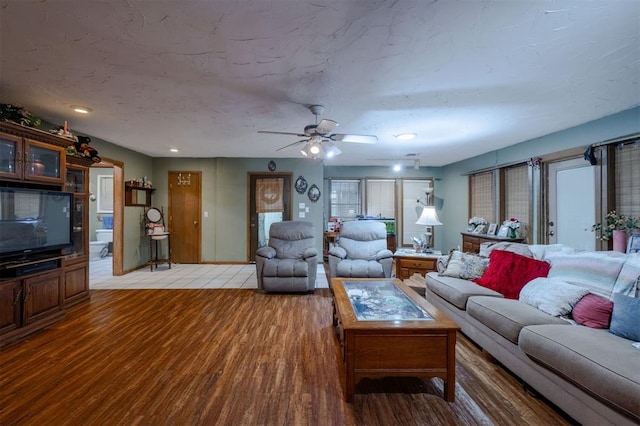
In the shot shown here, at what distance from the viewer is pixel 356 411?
1.66 metres

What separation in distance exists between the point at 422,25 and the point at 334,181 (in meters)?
5.39

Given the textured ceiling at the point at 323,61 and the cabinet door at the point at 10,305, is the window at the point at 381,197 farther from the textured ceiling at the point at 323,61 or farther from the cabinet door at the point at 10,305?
the cabinet door at the point at 10,305

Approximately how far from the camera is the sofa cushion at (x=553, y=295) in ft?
6.54

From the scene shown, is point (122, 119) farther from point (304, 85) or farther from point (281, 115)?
point (304, 85)

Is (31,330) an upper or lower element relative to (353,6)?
lower

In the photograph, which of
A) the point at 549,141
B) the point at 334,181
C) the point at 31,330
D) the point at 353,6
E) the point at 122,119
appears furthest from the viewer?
the point at 334,181

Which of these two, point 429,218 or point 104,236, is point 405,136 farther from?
point 104,236

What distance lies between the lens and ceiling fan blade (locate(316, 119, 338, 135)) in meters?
2.65

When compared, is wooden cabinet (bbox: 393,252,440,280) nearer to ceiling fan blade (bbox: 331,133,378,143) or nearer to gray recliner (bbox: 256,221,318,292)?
gray recliner (bbox: 256,221,318,292)

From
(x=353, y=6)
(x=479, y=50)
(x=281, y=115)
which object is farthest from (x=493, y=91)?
(x=281, y=115)

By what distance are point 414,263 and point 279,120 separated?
2.71 meters

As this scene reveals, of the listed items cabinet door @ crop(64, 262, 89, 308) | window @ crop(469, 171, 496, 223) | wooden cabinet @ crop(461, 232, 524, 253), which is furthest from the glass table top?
window @ crop(469, 171, 496, 223)

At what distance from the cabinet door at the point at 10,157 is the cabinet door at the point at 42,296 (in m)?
1.03

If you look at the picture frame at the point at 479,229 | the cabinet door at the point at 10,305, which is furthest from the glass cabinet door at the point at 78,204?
the picture frame at the point at 479,229
